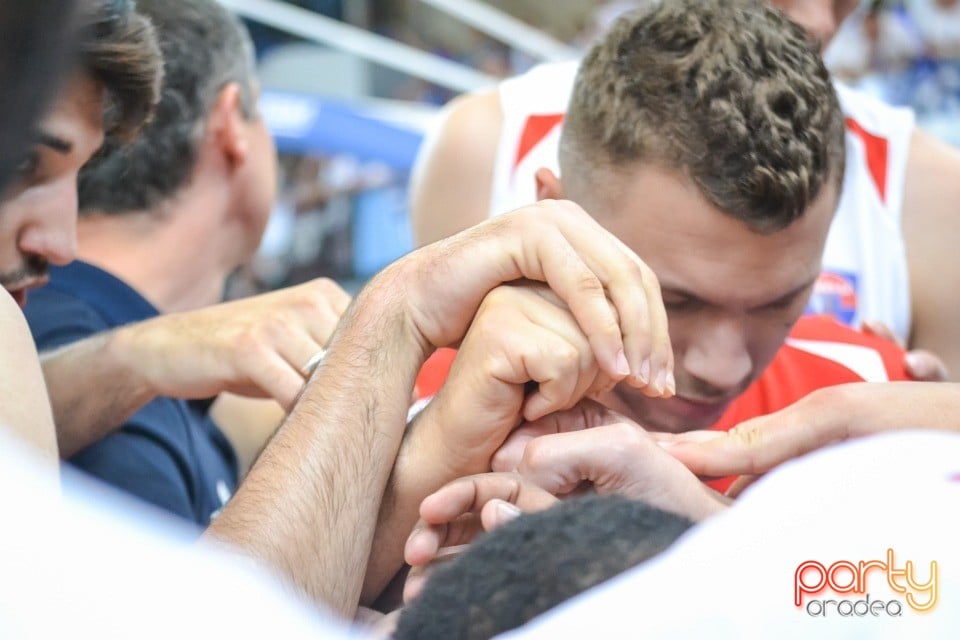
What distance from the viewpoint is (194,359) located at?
57.3 inches

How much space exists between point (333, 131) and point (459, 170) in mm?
1982

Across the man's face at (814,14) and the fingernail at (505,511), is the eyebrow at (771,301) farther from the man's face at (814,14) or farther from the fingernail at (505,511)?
the man's face at (814,14)

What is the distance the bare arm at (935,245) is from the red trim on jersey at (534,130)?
680 millimetres

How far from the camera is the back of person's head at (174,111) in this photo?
198 cm

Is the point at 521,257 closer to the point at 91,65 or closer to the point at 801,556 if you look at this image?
the point at 801,556

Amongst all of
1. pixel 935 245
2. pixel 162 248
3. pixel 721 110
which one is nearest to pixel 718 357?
pixel 721 110

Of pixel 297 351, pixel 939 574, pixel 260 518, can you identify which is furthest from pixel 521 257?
pixel 939 574

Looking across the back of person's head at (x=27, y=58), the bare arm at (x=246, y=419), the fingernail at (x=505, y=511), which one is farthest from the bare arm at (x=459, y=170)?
the back of person's head at (x=27, y=58)

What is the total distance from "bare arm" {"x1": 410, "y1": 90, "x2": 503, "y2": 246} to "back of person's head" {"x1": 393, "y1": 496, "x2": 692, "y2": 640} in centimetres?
159

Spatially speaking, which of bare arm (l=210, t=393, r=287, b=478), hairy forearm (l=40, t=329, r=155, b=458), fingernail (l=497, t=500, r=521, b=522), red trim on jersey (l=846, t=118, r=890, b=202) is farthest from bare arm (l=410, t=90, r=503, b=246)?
fingernail (l=497, t=500, r=521, b=522)

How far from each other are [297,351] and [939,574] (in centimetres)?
97

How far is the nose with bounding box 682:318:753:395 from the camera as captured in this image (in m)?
1.28

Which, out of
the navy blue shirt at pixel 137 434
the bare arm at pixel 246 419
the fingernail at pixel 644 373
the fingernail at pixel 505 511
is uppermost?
the fingernail at pixel 644 373

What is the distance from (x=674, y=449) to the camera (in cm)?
105
